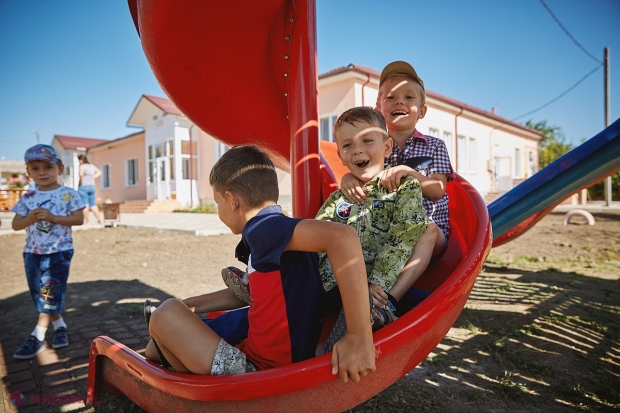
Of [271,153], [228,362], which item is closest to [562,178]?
[271,153]

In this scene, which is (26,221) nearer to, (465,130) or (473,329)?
(473,329)

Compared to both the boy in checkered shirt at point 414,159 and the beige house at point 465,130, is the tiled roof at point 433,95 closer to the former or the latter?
the beige house at point 465,130

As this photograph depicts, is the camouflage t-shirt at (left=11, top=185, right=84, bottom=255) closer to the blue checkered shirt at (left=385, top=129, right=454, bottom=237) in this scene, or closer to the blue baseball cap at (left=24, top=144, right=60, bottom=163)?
the blue baseball cap at (left=24, top=144, right=60, bottom=163)

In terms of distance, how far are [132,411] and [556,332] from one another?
2993mm

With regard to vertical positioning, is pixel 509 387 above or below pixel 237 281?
below

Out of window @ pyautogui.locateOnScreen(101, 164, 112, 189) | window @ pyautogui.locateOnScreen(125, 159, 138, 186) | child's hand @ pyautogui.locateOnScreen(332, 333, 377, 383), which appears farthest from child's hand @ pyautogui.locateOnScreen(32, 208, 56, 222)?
window @ pyautogui.locateOnScreen(101, 164, 112, 189)

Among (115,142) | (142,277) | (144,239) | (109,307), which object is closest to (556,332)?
(109,307)

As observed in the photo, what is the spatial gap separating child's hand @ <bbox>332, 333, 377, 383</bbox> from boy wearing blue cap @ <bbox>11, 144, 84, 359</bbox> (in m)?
2.46

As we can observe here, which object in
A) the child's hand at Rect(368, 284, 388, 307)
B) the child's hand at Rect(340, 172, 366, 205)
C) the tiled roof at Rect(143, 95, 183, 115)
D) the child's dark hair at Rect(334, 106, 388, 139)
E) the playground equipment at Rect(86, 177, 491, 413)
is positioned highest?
the tiled roof at Rect(143, 95, 183, 115)

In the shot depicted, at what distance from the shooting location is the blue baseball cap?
115 inches

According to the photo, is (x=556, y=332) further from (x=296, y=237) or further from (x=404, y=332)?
(x=296, y=237)

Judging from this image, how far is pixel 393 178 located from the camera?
1746 mm

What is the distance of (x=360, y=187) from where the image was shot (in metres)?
1.82

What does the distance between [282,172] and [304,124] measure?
453 inches
